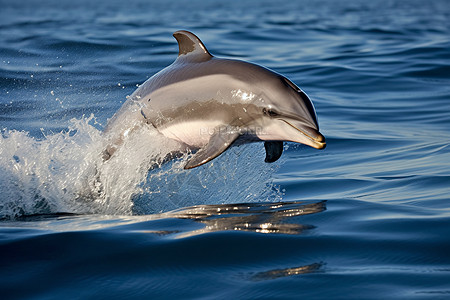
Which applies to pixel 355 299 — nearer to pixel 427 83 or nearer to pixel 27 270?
pixel 27 270

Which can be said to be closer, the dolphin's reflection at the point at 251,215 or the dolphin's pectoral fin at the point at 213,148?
the dolphin's reflection at the point at 251,215

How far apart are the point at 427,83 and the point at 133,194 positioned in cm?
740

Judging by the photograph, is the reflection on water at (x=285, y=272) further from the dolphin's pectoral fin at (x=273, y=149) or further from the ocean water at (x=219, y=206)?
the dolphin's pectoral fin at (x=273, y=149)

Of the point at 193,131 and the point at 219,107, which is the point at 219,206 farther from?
the point at 219,107

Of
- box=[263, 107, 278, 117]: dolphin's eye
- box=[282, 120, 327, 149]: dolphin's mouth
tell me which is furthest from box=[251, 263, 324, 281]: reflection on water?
box=[263, 107, 278, 117]: dolphin's eye

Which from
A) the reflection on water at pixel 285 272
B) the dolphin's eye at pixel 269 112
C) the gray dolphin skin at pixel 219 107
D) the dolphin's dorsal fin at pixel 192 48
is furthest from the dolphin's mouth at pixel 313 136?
the reflection on water at pixel 285 272

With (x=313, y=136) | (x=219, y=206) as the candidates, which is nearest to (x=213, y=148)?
(x=219, y=206)

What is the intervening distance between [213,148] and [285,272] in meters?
1.54

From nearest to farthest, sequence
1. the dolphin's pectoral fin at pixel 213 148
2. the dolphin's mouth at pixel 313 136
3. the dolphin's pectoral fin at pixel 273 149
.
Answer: the dolphin's mouth at pixel 313 136, the dolphin's pectoral fin at pixel 213 148, the dolphin's pectoral fin at pixel 273 149

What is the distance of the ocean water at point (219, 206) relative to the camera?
134 inches

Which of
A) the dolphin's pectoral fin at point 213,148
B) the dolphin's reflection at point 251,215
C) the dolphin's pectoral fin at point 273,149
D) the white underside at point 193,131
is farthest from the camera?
the dolphin's pectoral fin at point 273,149

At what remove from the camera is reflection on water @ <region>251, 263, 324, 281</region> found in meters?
3.41

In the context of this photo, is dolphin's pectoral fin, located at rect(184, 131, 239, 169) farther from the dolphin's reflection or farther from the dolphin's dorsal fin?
the dolphin's dorsal fin

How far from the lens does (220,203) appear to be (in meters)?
5.19
